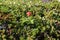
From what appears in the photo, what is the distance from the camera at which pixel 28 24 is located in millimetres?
3854

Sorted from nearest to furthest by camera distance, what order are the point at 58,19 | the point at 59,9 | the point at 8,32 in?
the point at 8,32 → the point at 58,19 → the point at 59,9

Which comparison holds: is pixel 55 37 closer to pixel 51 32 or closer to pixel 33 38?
pixel 51 32

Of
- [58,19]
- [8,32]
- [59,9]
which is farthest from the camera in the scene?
[59,9]

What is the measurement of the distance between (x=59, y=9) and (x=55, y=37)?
1.99 ft

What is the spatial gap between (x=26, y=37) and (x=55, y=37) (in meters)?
0.47

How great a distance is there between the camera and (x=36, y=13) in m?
4.05

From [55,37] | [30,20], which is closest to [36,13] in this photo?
[30,20]

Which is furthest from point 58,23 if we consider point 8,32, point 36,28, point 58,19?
point 8,32

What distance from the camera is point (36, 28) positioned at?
12.6ft

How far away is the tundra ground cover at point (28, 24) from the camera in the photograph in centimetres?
378

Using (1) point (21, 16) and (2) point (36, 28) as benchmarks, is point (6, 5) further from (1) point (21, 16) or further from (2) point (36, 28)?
(2) point (36, 28)

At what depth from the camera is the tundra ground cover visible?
12.4 feet

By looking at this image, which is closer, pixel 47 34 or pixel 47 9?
pixel 47 34

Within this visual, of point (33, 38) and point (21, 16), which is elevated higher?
point (21, 16)
